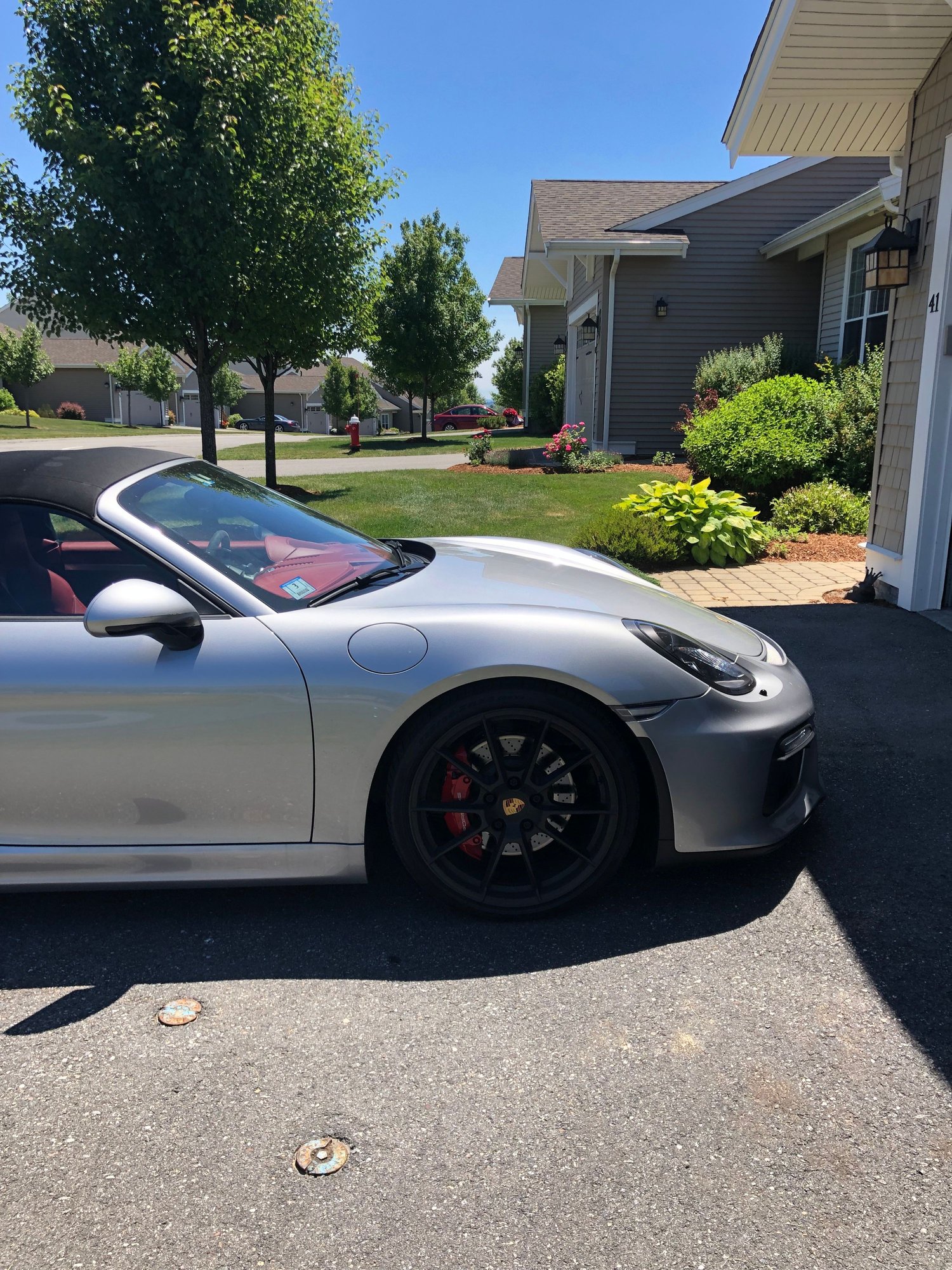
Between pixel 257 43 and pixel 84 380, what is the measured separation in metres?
54.9

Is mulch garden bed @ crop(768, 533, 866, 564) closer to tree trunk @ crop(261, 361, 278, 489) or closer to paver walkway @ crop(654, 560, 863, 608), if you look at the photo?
paver walkway @ crop(654, 560, 863, 608)

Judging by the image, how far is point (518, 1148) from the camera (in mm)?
2076

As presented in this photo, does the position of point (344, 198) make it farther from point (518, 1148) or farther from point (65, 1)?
point (518, 1148)

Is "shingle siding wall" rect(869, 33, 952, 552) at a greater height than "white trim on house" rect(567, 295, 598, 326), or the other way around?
"white trim on house" rect(567, 295, 598, 326)

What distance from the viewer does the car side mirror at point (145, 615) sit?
2604 millimetres

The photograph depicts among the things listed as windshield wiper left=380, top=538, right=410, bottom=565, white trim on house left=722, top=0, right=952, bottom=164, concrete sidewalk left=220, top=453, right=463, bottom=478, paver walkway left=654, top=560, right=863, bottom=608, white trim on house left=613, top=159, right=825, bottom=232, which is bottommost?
paver walkway left=654, top=560, right=863, bottom=608

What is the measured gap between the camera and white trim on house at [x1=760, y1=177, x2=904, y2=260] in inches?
406

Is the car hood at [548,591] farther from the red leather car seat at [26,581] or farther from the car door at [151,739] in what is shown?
the red leather car seat at [26,581]

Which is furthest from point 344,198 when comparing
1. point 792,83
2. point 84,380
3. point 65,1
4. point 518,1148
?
point 84,380

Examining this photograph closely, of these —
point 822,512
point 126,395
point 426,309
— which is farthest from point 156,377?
point 822,512

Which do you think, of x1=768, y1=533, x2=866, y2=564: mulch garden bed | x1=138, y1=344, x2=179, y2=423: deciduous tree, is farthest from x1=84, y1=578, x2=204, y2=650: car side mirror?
x1=138, y1=344, x2=179, y2=423: deciduous tree

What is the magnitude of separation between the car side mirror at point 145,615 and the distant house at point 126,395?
163 feet

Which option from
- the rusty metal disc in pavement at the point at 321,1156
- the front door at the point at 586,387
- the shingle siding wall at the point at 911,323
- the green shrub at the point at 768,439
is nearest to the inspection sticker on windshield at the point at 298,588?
the rusty metal disc in pavement at the point at 321,1156

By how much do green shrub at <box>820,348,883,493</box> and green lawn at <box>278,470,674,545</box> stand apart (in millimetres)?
2744
